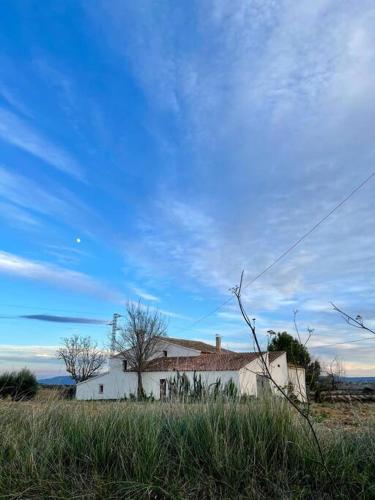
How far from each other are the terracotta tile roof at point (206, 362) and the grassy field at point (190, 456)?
36.1 meters

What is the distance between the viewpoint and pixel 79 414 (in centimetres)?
621

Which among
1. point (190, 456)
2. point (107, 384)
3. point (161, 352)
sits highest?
point (161, 352)

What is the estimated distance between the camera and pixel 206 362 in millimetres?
45375

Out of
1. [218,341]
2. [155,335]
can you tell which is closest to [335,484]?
[155,335]

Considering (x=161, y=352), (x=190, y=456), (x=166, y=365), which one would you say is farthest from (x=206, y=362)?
(x=190, y=456)

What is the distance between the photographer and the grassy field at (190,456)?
4.28 m

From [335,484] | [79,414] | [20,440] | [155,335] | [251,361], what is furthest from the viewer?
[155,335]

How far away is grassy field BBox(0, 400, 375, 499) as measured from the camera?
4281mm

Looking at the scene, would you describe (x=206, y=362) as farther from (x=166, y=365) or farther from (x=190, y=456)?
(x=190, y=456)

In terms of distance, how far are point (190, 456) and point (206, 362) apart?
4154 cm

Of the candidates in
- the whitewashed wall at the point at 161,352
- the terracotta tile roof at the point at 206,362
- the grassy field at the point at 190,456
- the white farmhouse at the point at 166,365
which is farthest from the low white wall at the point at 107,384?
the grassy field at the point at 190,456

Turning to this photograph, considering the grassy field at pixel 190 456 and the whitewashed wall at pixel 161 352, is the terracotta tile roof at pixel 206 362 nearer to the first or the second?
the whitewashed wall at pixel 161 352

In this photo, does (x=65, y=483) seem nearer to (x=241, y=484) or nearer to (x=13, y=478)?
(x=13, y=478)

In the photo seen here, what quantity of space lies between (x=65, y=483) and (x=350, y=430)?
3238mm
